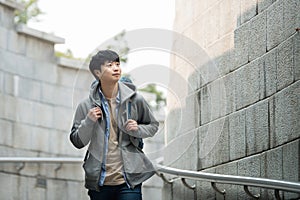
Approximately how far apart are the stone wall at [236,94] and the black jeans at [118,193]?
45.4 inches

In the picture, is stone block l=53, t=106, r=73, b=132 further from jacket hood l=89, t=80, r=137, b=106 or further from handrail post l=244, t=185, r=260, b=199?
jacket hood l=89, t=80, r=137, b=106

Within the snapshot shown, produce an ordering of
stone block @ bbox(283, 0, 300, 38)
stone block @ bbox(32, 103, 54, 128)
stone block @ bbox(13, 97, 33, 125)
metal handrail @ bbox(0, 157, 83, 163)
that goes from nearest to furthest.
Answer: stone block @ bbox(283, 0, 300, 38) < metal handrail @ bbox(0, 157, 83, 163) < stone block @ bbox(13, 97, 33, 125) < stone block @ bbox(32, 103, 54, 128)

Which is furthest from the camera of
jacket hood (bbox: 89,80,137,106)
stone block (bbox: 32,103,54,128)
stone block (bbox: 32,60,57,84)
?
stone block (bbox: 32,60,57,84)

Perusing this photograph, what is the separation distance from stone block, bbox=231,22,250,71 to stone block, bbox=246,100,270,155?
47cm

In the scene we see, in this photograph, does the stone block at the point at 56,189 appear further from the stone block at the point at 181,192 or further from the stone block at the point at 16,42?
the stone block at the point at 181,192

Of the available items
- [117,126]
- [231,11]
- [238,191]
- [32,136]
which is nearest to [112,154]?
[117,126]

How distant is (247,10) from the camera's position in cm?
834

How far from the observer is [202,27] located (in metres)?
9.41

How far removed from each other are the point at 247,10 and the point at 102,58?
187 centimetres

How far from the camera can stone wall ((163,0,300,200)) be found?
292 inches

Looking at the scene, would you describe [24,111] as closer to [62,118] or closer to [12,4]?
[62,118]

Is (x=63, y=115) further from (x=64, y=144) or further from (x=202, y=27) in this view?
(x=202, y=27)

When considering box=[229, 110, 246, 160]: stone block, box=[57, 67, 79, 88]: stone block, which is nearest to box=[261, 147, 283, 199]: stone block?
box=[229, 110, 246, 160]: stone block

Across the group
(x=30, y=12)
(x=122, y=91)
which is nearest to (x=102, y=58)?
(x=122, y=91)
